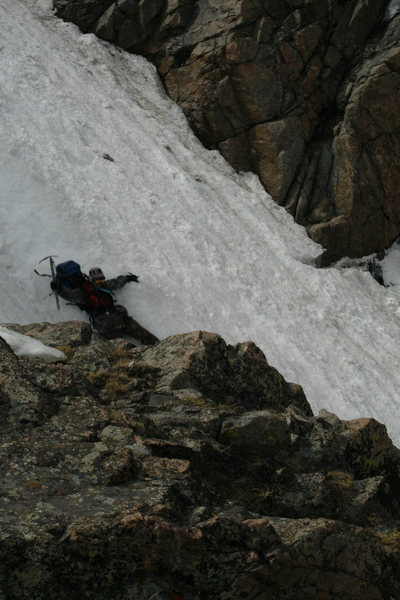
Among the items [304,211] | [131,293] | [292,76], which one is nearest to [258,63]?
[292,76]

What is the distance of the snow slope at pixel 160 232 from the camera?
1839 cm

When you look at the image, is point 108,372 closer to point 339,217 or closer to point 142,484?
point 142,484

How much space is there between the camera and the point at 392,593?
740 cm

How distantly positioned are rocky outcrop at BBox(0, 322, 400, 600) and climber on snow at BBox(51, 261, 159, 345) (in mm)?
5110

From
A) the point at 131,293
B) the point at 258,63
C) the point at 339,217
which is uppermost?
the point at 258,63

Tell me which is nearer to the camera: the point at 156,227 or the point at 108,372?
the point at 108,372

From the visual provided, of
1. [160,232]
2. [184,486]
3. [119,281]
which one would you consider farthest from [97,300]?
[184,486]

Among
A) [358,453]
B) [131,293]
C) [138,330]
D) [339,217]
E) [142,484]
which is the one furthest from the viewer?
[339,217]

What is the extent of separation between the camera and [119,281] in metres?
18.2

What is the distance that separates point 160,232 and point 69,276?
543 centimetres

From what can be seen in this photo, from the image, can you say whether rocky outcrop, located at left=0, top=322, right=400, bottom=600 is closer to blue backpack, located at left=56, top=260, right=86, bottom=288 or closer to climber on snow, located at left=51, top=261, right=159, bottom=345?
climber on snow, located at left=51, top=261, right=159, bottom=345

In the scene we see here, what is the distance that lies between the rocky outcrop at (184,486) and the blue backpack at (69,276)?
605cm

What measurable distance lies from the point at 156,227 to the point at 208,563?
52.9ft

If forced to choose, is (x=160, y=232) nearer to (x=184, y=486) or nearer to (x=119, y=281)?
(x=119, y=281)
